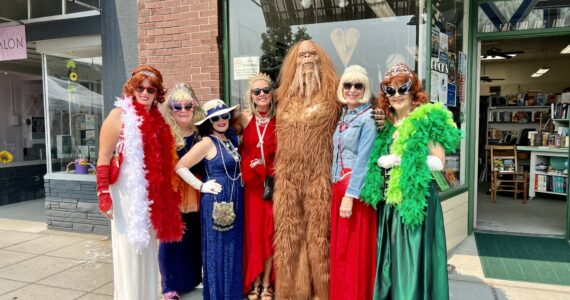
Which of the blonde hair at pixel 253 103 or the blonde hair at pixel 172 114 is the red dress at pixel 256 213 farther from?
the blonde hair at pixel 172 114

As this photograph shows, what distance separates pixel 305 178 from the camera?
3.33m

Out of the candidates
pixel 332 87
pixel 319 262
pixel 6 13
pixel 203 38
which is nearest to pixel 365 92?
pixel 332 87

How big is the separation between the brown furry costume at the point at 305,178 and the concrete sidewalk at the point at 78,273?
1.07 metres

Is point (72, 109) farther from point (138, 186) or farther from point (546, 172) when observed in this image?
point (546, 172)

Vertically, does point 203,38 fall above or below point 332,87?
above

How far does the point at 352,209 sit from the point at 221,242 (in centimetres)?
111

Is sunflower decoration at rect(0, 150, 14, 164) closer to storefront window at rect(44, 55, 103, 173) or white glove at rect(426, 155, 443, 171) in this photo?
storefront window at rect(44, 55, 103, 173)

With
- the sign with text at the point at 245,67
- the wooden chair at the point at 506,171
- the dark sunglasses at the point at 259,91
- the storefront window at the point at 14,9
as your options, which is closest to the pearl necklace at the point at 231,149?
the dark sunglasses at the point at 259,91

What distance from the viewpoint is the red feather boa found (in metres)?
3.04

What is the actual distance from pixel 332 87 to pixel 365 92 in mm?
314

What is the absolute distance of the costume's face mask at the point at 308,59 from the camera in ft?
11.1

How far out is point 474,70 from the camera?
5262mm

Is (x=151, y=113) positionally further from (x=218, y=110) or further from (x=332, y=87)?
(x=332, y=87)

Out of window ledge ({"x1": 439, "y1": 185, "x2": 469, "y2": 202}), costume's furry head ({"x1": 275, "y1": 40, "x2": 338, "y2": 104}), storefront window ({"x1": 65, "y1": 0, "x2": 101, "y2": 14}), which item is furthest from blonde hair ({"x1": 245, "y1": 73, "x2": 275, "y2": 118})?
storefront window ({"x1": 65, "y1": 0, "x2": 101, "y2": 14})
